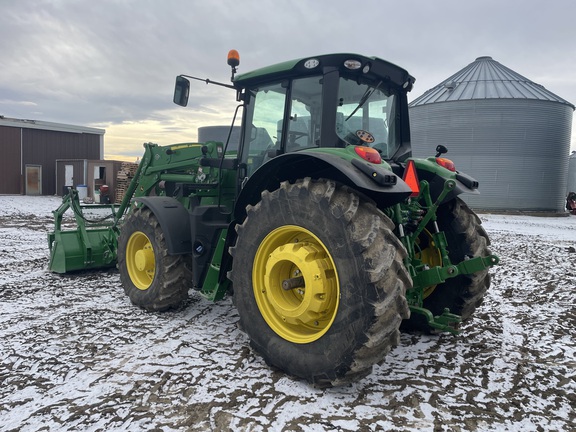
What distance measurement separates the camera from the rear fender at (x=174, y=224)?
14.0 feet

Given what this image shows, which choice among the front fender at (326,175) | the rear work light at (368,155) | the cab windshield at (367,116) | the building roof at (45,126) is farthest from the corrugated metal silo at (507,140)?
the building roof at (45,126)

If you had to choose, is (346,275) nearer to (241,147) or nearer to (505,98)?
(241,147)

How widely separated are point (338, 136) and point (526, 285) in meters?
4.12

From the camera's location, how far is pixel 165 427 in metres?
2.47

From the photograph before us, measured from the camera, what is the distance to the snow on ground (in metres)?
2.58

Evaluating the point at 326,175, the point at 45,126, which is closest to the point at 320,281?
the point at 326,175

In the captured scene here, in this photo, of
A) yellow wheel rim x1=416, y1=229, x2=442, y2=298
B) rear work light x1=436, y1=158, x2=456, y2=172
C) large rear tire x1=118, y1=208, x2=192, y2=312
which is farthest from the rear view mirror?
yellow wheel rim x1=416, y1=229, x2=442, y2=298

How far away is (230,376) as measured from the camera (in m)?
3.10

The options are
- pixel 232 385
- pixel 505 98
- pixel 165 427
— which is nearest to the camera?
pixel 165 427

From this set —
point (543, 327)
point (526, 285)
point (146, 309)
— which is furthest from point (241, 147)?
point (526, 285)

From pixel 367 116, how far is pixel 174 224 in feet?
7.19

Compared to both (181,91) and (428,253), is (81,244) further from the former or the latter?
(428,253)

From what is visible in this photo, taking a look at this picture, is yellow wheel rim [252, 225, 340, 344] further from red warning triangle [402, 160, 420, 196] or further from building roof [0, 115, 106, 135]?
building roof [0, 115, 106, 135]

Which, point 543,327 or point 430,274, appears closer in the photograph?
point 430,274
